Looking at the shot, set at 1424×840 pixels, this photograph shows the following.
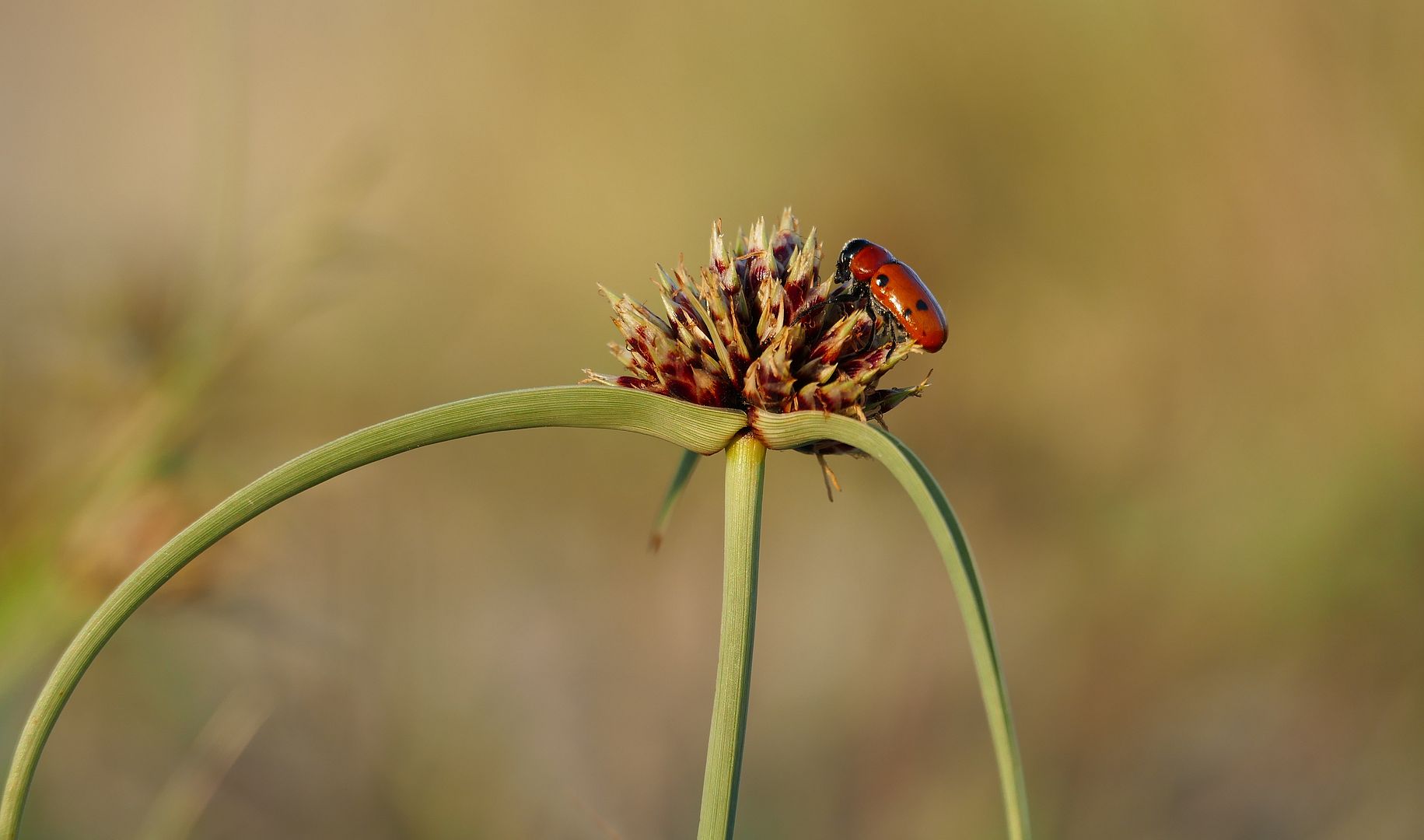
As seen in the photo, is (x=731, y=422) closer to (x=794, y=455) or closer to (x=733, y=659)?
(x=733, y=659)

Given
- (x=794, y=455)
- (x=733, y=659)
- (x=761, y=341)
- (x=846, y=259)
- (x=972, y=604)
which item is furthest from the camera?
(x=794, y=455)

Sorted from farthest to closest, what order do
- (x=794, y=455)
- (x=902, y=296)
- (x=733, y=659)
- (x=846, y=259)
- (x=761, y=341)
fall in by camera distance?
(x=794, y=455)
(x=846, y=259)
(x=902, y=296)
(x=761, y=341)
(x=733, y=659)

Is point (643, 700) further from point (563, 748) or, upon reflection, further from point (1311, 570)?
point (1311, 570)

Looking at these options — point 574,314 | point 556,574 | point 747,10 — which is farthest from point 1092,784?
point 747,10

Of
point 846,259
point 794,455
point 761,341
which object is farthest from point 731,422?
point 794,455

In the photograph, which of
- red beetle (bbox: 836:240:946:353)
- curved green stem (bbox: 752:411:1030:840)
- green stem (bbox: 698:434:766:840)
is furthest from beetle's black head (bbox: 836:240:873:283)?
curved green stem (bbox: 752:411:1030:840)

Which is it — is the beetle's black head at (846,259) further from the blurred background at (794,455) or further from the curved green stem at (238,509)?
the blurred background at (794,455)
